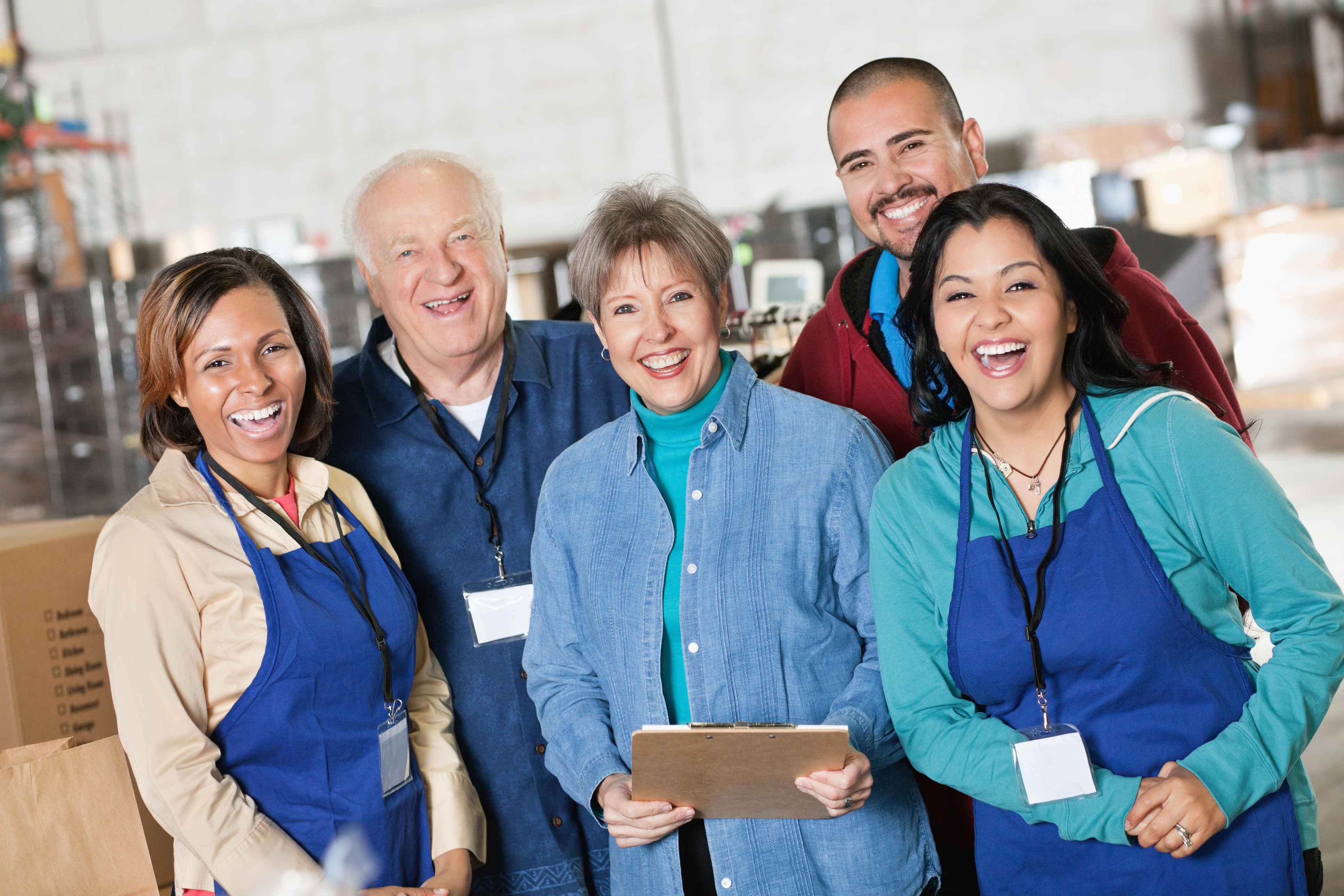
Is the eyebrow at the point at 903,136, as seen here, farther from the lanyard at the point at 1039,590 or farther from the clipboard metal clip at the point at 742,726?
the clipboard metal clip at the point at 742,726

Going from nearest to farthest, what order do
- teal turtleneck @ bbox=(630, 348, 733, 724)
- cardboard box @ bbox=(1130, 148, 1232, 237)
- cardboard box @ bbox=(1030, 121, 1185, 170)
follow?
teal turtleneck @ bbox=(630, 348, 733, 724) < cardboard box @ bbox=(1130, 148, 1232, 237) < cardboard box @ bbox=(1030, 121, 1185, 170)

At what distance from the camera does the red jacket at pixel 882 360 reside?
1955mm

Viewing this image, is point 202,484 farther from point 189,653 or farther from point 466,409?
point 466,409

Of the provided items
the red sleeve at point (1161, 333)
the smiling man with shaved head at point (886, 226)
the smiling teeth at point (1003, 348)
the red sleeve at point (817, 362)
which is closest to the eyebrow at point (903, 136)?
the smiling man with shaved head at point (886, 226)

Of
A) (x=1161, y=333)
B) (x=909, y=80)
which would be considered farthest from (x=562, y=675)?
(x=909, y=80)

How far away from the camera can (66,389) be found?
7.12 metres

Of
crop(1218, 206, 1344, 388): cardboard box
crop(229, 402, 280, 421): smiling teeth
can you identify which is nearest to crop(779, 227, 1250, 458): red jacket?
crop(229, 402, 280, 421): smiling teeth

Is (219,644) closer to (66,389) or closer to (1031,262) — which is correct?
(1031,262)

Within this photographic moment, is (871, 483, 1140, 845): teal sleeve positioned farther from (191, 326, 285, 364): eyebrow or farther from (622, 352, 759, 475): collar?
(191, 326, 285, 364): eyebrow

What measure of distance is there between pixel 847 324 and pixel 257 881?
4.58 ft

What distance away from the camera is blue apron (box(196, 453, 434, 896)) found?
5.29ft

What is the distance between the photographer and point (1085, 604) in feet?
4.58

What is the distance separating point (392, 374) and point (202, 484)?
1.84 ft

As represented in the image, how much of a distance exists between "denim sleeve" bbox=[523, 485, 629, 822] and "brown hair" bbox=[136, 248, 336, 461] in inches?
18.1
